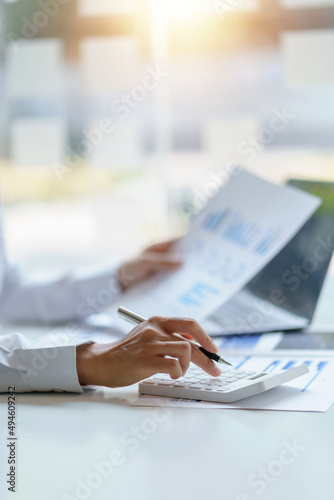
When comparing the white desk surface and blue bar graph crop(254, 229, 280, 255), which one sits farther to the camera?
blue bar graph crop(254, 229, 280, 255)

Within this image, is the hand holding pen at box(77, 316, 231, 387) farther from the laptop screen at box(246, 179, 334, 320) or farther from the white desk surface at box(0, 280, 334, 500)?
the laptop screen at box(246, 179, 334, 320)

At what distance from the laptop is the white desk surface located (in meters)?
0.47

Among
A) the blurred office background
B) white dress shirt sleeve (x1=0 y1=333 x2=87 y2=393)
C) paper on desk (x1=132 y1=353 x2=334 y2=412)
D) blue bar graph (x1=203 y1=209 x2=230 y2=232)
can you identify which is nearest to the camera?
paper on desk (x1=132 y1=353 x2=334 y2=412)

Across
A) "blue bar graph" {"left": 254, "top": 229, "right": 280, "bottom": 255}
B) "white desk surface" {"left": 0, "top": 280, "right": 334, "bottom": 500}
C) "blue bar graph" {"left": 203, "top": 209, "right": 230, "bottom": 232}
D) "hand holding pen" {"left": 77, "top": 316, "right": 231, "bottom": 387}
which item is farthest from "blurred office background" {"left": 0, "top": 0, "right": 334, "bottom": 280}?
"white desk surface" {"left": 0, "top": 280, "right": 334, "bottom": 500}

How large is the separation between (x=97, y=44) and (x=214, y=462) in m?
3.93

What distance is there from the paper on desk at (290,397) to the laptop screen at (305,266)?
0.32 m

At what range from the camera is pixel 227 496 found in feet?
2.29

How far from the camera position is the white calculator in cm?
99

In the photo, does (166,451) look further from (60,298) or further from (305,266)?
(60,298)

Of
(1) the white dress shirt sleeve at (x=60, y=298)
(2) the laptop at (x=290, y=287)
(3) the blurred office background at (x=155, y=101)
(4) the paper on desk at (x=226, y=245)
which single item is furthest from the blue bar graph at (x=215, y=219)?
(3) the blurred office background at (x=155, y=101)

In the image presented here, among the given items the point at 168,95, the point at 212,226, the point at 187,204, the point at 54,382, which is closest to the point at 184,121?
the point at 168,95

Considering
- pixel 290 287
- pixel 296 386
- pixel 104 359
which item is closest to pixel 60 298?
pixel 290 287

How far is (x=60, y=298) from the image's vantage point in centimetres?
173

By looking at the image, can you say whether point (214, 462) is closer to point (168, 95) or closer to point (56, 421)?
point (56, 421)
